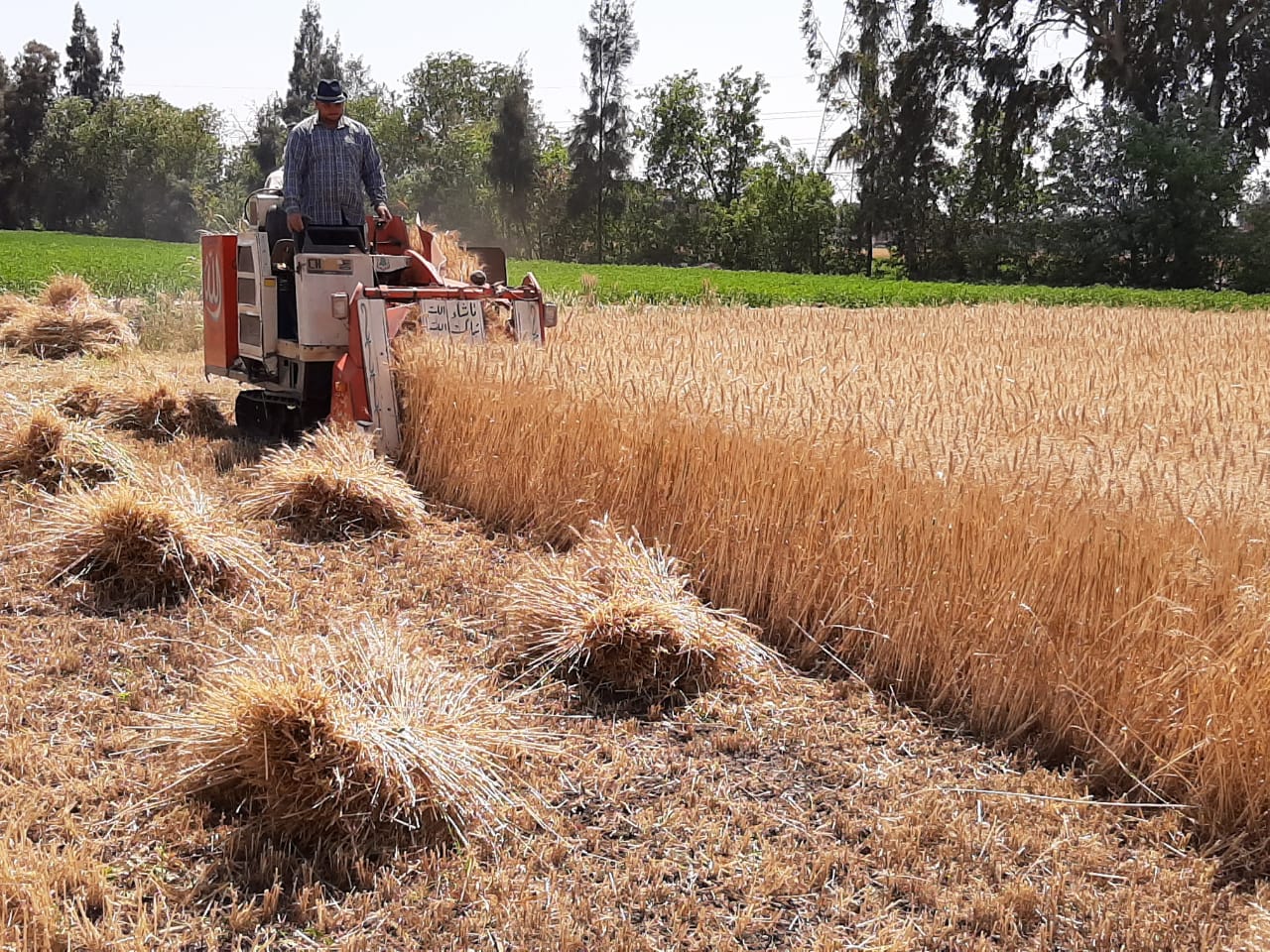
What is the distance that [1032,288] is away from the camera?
83.6ft

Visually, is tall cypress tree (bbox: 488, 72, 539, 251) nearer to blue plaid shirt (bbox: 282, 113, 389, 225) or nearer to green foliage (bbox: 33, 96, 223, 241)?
green foliage (bbox: 33, 96, 223, 241)

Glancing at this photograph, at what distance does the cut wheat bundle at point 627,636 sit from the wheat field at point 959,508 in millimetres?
455

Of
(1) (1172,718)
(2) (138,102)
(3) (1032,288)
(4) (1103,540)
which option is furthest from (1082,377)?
(2) (138,102)

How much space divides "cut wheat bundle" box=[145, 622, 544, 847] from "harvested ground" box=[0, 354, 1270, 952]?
74mm

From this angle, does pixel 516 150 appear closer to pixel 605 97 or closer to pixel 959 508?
pixel 605 97

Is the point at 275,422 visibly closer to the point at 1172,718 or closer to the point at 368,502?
the point at 368,502

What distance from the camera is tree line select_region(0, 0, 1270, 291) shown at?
34969 mm

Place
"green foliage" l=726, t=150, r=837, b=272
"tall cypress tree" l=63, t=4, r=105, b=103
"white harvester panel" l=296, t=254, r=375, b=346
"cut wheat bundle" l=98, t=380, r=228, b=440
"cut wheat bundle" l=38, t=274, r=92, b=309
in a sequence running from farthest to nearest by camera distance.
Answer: "tall cypress tree" l=63, t=4, r=105, b=103
"green foliage" l=726, t=150, r=837, b=272
"cut wheat bundle" l=38, t=274, r=92, b=309
"cut wheat bundle" l=98, t=380, r=228, b=440
"white harvester panel" l=296, t=254, r=375, b=346

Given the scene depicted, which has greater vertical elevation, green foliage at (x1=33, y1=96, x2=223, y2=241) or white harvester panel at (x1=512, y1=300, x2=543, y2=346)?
green foliage at (x1=33, y1=96, x2=223, y2=241)

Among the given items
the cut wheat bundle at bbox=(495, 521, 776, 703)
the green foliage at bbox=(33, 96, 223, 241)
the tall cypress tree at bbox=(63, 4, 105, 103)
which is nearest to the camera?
the cut wheat bundle at bbox=(495, 521, 776, 703)

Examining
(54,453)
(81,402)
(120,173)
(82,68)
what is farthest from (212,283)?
(82,68)

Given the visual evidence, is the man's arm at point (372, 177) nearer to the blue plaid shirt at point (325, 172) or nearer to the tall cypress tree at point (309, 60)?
the blue plaid shirt at point (325, 172)

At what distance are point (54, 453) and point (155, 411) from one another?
2.04 m

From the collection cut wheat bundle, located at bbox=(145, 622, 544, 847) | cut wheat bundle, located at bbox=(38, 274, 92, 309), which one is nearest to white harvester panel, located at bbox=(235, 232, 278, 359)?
cut wheat bundle, located at bbox=(145, 622, 544, 847)
